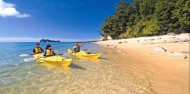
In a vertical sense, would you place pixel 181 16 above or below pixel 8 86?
above

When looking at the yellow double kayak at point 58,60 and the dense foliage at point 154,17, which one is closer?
the yellow double kayak at point 58,60

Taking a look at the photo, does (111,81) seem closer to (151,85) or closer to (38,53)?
(151,85)

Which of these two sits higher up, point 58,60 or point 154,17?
point 154,17

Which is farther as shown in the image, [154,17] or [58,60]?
[154,17]

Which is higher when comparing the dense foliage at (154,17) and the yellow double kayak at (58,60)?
the dense foliage at (154,17)

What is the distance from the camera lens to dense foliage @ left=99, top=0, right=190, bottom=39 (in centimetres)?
4594

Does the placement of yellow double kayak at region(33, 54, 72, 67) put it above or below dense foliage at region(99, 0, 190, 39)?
below

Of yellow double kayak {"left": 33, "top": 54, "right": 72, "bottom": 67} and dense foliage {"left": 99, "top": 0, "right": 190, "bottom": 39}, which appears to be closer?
yellow double kayak {"left": 33, "top": 54, "right": 72, "bottom": 67}

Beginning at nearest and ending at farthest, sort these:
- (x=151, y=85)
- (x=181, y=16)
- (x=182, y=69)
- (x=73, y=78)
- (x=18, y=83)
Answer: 1. (x=151, y=85)
2. (x=18, y=83)
3. (x=73, y=78)
4. (x=182, y=69)
5. (x=181, y=16)

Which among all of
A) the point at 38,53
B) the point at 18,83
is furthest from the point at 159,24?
the point at 18,83

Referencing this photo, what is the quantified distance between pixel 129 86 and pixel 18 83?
596 cm

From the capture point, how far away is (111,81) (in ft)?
35.2

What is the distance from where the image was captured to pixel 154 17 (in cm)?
5859

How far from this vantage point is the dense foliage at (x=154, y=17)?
45938 mm
